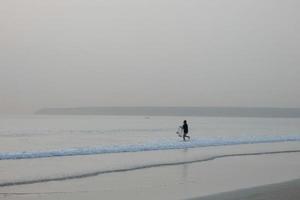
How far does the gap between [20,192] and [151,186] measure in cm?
429

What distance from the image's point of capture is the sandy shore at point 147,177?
1441cm

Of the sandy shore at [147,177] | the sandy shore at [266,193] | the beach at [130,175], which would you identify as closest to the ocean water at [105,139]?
the beach at [130,175]

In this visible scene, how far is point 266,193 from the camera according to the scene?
595 inches

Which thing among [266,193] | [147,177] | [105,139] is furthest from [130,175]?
[105,139]

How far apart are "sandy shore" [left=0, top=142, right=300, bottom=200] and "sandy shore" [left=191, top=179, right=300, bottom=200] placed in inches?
20.0

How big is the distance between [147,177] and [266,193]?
4945 millimetres

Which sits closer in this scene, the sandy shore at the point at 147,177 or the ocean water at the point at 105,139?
the sandy shore at the point at 147,177

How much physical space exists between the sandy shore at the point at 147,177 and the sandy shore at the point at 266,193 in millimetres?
509

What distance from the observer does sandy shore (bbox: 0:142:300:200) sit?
1441 centimetres

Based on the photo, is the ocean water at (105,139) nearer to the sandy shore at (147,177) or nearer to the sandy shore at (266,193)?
the sandy shore at (147,177)

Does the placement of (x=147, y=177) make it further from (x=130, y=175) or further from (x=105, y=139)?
(x=105, y=139)

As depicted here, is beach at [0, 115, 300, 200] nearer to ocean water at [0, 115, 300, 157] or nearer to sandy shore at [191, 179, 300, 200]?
sandy shore at [191, 179, 300, 200]

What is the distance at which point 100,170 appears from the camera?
66.2 ft

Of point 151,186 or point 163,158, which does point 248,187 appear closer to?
point 151,186
